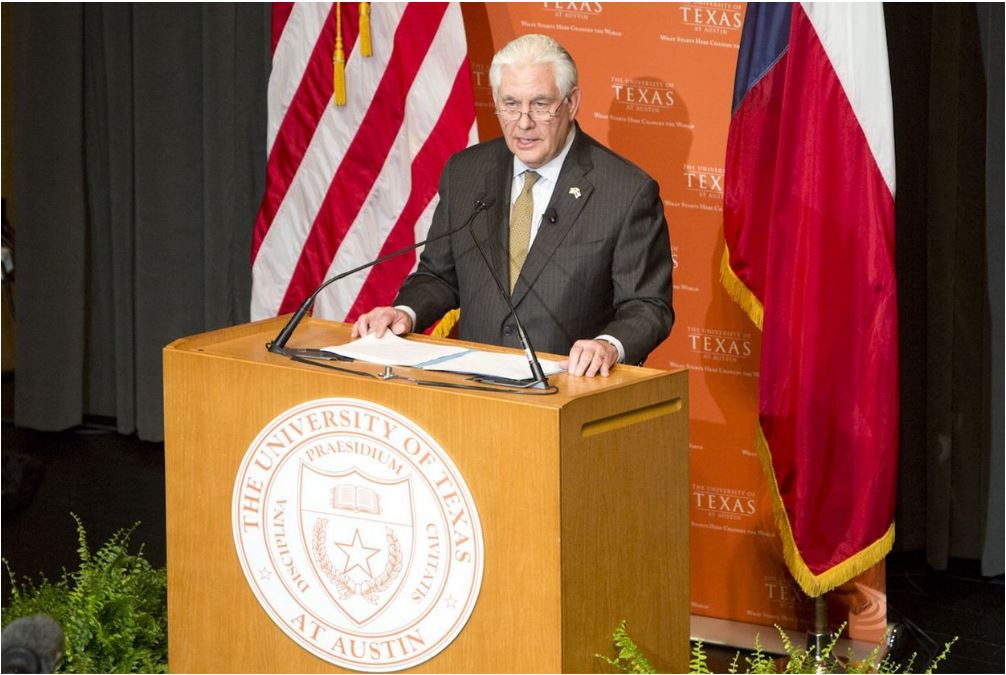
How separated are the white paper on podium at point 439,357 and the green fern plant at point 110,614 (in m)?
0.84

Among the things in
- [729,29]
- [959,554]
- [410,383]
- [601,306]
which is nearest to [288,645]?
[410,383]

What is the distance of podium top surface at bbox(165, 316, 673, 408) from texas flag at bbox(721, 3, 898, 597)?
1424 millimetres

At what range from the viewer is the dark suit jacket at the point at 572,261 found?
296 centimetres

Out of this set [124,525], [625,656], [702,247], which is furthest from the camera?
[124,525]

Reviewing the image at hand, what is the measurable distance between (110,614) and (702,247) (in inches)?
79.3

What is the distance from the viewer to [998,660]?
159 inches

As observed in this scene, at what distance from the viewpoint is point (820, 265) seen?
147 inches

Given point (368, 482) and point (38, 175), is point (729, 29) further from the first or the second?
point (38, 175)

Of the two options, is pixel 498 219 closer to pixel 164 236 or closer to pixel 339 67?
pixel 339 67

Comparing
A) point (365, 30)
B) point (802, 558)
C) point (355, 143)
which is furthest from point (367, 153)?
point (802, 558)

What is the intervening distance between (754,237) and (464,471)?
1898 millimetres

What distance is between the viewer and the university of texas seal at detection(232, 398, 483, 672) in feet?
7.18

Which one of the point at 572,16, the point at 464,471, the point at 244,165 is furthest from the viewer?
the point at 244,165

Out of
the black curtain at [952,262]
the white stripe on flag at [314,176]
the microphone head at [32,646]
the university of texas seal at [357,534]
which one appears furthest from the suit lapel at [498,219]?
the black curtain at [952,262]
